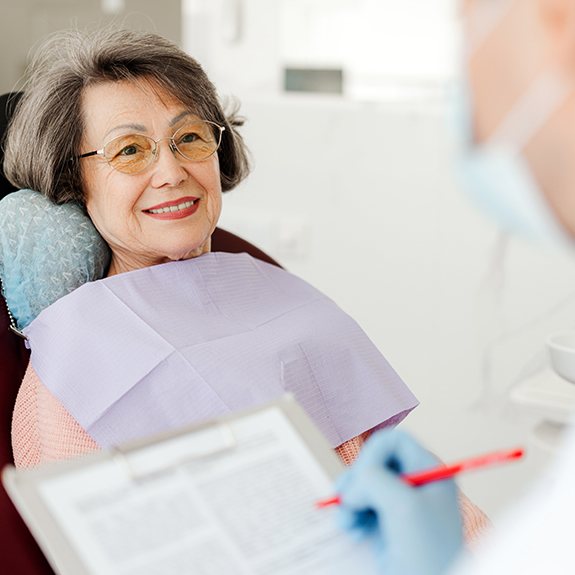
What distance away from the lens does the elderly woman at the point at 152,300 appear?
5.14ft

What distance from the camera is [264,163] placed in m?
3.02

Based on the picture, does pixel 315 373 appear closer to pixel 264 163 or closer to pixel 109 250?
pixel 109 250

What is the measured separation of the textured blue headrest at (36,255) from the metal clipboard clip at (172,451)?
2.51ft

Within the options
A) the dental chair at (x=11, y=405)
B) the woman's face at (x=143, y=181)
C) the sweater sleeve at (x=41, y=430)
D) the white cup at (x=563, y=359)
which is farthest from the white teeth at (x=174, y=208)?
the white cup at (x=563, y=359)

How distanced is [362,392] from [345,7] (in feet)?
4.90

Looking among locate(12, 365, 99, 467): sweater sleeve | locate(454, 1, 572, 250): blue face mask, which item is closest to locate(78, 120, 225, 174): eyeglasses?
locate(12, 365, 99, 467): sweater sleeve

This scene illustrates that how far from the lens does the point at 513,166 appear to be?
2.36 feet

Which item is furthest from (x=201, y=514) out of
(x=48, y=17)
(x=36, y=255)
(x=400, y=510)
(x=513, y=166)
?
(x=48, y=17)

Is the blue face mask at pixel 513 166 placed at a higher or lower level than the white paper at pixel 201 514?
higher

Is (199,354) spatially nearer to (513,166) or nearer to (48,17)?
(513,166)

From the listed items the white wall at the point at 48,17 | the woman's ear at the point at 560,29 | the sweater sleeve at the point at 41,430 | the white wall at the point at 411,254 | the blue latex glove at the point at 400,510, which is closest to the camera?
the woman's ear at the point at 560,29

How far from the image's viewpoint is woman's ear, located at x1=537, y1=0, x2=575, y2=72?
705 millimetres

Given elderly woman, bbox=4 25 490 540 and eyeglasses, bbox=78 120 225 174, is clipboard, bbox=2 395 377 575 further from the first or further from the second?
eyeglasses, bbox=78 120 225 174

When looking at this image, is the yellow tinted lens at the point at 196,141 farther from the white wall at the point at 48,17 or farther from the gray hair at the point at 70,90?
the white wall at the point at 48,17
